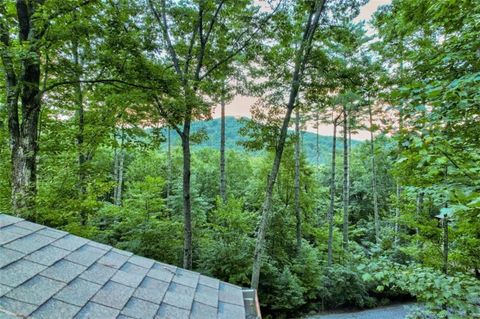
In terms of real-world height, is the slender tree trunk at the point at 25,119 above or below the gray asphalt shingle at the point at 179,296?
above

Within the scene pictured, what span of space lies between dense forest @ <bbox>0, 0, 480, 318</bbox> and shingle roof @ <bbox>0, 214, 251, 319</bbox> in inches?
62.9

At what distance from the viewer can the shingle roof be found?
1595mm

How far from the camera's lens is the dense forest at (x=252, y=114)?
8.20 ft

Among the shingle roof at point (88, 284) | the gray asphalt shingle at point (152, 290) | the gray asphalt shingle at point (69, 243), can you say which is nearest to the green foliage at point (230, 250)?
the shingle roof at point (88, 284)

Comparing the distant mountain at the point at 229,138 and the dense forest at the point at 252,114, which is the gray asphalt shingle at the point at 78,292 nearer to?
the dense forest at the point at 252,114

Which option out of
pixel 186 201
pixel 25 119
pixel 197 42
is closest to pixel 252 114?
pixel 197 42

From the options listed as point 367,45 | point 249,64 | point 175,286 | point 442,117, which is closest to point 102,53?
point 249,64

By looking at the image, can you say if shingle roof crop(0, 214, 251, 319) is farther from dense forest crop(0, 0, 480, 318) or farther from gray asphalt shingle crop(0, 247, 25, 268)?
dense forest crop(0, 0, 480, 318)

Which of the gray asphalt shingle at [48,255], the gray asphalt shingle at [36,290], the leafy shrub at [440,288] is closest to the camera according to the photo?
the gray asphalt shingle at [36,290]

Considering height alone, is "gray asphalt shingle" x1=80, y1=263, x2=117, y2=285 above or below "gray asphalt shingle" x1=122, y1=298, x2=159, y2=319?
above

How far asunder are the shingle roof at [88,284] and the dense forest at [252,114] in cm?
160

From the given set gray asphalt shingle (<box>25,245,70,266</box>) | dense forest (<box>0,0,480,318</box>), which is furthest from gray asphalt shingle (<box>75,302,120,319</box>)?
dense forest (<box>0,0,480,318</box>)

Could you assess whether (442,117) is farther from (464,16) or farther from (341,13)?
(341,13)

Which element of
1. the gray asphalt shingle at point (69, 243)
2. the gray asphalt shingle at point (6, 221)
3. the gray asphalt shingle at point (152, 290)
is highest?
the gray asphalt shingle at point (6, 221)
